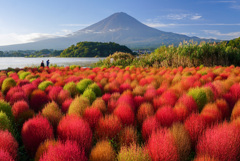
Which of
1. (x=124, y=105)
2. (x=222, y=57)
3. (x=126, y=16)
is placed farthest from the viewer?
(x=126, y=16)

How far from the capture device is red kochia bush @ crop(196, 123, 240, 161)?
0.90 m

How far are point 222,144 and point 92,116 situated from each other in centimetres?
81

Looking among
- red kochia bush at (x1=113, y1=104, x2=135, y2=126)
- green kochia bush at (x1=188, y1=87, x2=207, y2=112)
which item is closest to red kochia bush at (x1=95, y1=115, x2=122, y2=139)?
red kochia bush at (x1=113, y1=104, x2=135, y2=126)

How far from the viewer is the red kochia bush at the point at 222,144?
900 millimetres

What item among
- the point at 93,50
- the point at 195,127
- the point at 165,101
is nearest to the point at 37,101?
the point at 165,101

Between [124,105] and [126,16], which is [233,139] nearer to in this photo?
[124,105]

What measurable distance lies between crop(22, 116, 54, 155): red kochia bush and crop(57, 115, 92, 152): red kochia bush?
0.24 feet

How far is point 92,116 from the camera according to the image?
1.33 m

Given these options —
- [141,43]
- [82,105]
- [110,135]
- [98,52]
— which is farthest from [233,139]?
[141,43]

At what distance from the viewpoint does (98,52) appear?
44219mm

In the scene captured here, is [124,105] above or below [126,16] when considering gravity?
below

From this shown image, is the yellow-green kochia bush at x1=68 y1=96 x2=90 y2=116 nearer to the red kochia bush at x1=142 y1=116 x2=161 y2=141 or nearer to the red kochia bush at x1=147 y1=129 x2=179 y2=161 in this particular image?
the red kochia bush at x1=142 y1=116 x2=161 y2=141

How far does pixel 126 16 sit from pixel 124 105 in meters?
185

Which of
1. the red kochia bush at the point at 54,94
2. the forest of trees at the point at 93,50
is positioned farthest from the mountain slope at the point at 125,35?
the red kochia bush at the point at 54,94
